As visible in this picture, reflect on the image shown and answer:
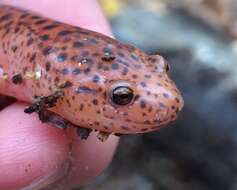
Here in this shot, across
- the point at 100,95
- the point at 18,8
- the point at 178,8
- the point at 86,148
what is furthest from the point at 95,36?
the point at 178,8

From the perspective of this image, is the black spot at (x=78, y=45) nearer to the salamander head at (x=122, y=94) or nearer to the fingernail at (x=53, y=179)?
the salamander head at (x=122, y=94)

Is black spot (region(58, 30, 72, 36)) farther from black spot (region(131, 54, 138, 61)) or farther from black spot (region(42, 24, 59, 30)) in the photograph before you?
black spot (region(131, 54, 138, 61))

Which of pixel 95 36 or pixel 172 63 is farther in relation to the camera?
pixel 172 63

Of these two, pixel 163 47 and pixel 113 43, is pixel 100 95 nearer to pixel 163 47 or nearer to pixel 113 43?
pixel 113 43

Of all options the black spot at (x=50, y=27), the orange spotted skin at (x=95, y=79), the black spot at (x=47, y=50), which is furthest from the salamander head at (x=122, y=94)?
the black spot at (x=50, y=27)

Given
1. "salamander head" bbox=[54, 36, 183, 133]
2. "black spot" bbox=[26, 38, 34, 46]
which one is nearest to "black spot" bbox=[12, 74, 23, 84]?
"black spot" bbox=[26, 38, 34, 46]

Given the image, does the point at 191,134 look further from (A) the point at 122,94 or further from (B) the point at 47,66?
(A) the point at 122,94
